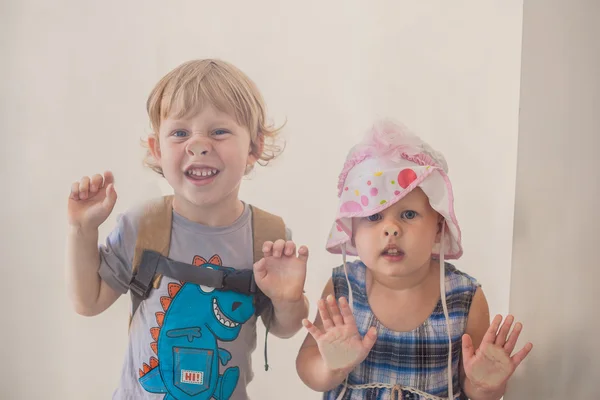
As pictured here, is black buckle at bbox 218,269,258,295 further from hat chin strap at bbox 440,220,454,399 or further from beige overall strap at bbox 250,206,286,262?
hat chin strap at bbox 440,220,454,399

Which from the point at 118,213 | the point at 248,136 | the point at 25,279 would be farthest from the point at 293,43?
the point at 25,279

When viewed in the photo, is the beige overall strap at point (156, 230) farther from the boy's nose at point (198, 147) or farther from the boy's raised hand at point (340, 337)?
the boy's raised hand at point (340, 337)

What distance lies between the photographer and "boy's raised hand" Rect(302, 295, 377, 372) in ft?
3.22

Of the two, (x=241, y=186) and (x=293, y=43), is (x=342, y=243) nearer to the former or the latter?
(x=241, y=186)

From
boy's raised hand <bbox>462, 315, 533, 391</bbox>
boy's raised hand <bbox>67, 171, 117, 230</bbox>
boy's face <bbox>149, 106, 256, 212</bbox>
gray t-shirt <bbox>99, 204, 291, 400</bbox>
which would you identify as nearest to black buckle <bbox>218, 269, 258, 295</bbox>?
gray t-shirt <bbox>99, 204, 291, 400</bbox>

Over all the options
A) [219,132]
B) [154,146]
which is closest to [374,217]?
[219,132]

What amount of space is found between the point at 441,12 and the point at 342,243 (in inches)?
16.3

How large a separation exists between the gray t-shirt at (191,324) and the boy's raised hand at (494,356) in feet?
1.14

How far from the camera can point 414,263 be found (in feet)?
3.31

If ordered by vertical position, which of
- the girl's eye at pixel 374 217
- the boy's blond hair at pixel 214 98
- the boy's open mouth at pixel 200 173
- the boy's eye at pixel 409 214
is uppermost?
the boy's blond hair at pixel 214 98

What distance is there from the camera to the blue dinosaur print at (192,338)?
105cm

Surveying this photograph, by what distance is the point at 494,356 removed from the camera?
98cm

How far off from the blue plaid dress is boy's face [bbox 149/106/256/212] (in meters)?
0.29

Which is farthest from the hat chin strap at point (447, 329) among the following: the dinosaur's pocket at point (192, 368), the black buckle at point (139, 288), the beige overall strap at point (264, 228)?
the black buckle at point (139, 288)
